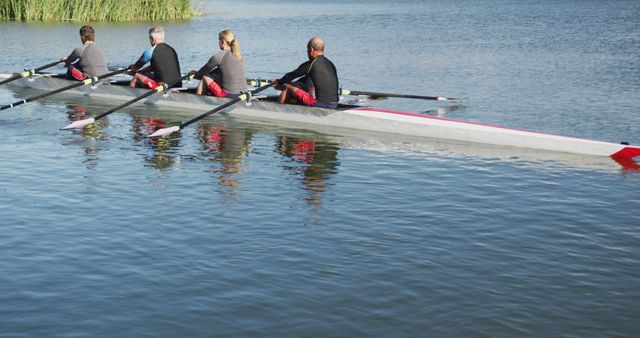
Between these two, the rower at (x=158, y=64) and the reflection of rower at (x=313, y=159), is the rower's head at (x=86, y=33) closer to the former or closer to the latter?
the rower at (x=158, y=64)

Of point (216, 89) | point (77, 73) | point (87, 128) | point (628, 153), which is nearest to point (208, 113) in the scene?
point (216, 89)

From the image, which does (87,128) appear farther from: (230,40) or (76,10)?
(76,10)

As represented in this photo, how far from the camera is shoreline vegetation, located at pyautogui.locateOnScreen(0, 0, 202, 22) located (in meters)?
41.1

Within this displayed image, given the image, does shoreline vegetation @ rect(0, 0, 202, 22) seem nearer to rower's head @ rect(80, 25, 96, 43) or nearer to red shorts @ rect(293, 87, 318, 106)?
rower's head @ rect(80, 25, 96, 43)

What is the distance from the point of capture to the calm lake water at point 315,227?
8031 millimetres

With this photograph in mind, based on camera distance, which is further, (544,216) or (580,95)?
(580,95)

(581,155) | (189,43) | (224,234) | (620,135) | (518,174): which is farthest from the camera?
(189,43)

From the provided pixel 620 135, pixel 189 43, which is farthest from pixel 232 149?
pixel 189 43

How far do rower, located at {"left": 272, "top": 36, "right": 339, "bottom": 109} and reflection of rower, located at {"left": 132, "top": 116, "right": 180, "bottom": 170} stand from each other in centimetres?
259

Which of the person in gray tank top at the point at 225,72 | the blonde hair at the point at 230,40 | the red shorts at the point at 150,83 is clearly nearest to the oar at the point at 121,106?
the red shorts at the point at 150,83

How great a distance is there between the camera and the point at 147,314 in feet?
26.3

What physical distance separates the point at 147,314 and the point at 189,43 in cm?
3018

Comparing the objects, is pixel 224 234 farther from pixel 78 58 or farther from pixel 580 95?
pixel 580 95

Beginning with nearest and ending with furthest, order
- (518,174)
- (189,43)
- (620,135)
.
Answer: (518,174) < (620,135) < (189,43)
